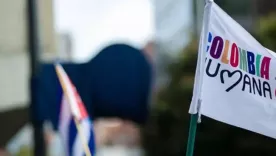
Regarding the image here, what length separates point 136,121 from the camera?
18.2 feet

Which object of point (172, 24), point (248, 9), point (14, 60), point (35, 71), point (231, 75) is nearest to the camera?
point (231, 75)

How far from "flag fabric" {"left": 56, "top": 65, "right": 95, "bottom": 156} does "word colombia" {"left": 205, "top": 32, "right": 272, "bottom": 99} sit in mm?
990

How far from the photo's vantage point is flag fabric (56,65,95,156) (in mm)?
3797

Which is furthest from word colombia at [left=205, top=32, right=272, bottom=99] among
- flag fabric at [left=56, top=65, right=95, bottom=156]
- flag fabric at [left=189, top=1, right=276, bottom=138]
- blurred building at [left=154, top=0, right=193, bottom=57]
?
blurred building at [left=154, top=0, right=193, bottom=57]

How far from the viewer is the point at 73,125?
3895 millimetres

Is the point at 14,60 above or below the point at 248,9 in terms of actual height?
below

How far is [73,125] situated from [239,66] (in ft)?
3.84

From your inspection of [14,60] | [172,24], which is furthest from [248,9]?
[14,60]

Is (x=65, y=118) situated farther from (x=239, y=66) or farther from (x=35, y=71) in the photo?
(x=239, y=66)

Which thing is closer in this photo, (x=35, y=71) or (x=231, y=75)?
(x=231, y=75)

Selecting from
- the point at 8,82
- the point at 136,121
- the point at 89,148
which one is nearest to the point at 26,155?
the point at 8,82

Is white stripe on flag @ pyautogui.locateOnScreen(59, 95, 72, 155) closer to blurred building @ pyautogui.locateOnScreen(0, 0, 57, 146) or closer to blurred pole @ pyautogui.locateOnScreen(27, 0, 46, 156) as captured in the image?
blurred pole @ pyautogui.locateOnScreen(27, 0, 46, 156)

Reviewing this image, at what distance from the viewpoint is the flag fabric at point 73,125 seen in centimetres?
380

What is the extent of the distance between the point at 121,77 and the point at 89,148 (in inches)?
64.3
